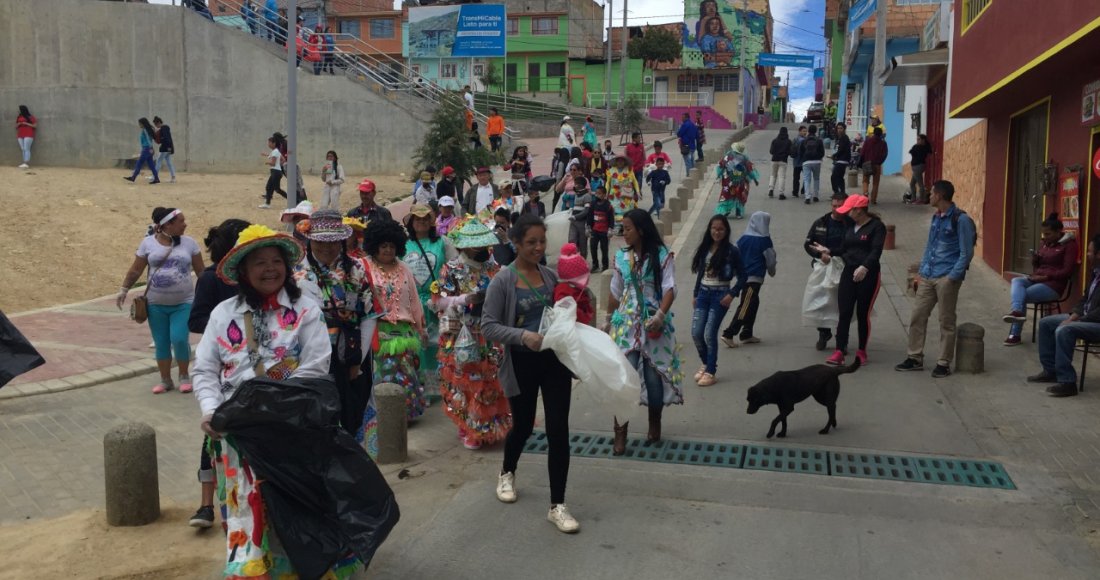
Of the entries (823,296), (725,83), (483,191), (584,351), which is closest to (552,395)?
(584,351)

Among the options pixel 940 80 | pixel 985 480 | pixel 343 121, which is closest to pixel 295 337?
pixel 985 480

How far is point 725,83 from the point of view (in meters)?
66.6

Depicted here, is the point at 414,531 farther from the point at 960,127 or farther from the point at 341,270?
the point at 960,127

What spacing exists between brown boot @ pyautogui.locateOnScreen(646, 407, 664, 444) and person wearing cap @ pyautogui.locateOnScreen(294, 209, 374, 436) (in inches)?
94.8

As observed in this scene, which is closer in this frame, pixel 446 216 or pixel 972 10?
pixel 446 216

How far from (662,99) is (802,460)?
200 feet

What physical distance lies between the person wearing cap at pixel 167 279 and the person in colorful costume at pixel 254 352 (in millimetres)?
4392

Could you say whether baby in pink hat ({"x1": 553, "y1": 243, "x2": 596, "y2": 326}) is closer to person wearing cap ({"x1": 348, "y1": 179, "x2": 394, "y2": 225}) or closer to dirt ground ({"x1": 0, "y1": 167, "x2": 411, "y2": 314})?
person wearing cap ({"x1": 348, "y1": 179, "x2": 394, "y2": 225})

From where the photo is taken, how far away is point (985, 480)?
6086 mm

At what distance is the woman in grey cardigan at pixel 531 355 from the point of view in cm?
521

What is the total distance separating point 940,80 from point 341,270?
18.7 metres

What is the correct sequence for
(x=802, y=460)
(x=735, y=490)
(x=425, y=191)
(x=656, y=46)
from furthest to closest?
1. (x=656, y=46)
2. (x=425, y=191)
3. (x=802, y=460)
4. (x=735, y=490)

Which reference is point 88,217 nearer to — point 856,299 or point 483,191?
point 483,191

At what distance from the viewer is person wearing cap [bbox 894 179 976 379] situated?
28.3ft
